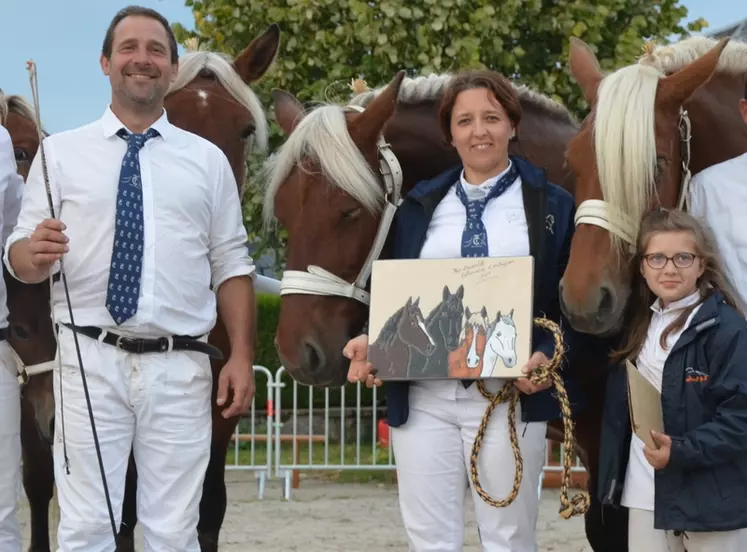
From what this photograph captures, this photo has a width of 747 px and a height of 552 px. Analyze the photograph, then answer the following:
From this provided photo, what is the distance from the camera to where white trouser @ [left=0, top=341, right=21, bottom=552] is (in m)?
3.19

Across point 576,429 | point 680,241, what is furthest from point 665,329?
point 576,429

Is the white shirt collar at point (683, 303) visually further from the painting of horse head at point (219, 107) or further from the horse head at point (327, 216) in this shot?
the painting of horse head at point (219, 107)

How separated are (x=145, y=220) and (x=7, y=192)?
0.74 meters

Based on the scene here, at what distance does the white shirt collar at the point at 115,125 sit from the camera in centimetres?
295

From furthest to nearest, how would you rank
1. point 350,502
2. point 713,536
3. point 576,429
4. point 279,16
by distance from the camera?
point 279,16 → point 350,502 → point 576,429 → point 713,536

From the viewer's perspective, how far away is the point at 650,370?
9.10 feet

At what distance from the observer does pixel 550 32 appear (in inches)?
341

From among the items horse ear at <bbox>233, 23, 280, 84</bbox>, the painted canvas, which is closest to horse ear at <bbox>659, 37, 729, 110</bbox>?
the painted canvas

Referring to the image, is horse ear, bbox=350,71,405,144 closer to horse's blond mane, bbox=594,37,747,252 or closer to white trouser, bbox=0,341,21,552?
horse's blond mane, bbox=594,37,747,252

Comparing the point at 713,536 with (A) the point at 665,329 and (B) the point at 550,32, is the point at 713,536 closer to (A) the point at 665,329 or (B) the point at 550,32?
(A) the point at 665,329

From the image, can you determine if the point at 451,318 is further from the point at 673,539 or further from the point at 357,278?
the point at 673,539

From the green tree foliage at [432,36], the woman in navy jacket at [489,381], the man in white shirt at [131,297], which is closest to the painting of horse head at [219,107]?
the man in white shirt at [131,297]

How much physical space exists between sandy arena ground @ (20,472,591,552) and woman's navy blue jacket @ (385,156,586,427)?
3.35m

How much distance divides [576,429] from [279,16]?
592cm
